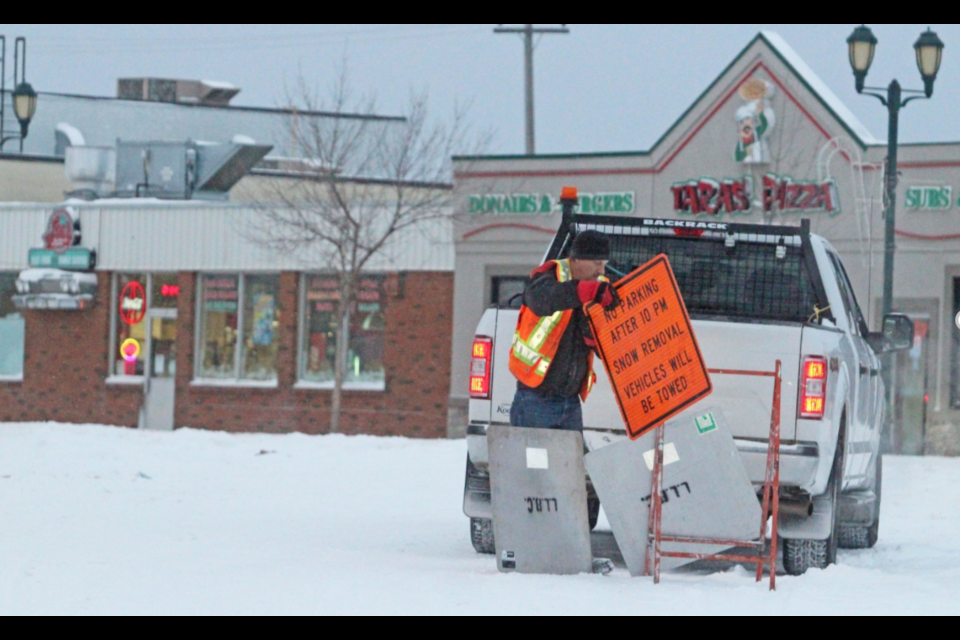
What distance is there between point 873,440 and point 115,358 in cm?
2182

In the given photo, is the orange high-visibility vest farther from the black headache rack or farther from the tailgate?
the black headache rack

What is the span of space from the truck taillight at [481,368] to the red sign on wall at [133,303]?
871 inches

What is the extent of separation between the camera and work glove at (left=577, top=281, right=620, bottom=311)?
7824 millimetres

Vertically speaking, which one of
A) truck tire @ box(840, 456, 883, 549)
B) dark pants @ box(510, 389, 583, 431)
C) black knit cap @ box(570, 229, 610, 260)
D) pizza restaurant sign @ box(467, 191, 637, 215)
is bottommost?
truck tire @ box(840, 456, 883, 549)

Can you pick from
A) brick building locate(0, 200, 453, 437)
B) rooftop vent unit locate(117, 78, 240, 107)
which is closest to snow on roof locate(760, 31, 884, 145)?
brick building locate(0, 200, 453, 437)

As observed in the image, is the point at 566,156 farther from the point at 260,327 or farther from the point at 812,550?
the point at 812,550

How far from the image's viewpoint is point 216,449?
19156mm

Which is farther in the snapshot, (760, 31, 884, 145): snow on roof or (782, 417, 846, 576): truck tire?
(760, 31, 884, 145): snow on roof

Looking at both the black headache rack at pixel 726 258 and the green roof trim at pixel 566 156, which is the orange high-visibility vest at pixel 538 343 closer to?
the black headache rack at pixel 726 258

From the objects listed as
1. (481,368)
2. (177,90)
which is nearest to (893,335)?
(481,368)

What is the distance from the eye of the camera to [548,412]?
8.20 metres

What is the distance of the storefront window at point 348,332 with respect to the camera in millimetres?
27578

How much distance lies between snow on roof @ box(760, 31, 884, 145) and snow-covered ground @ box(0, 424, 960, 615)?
304 inches

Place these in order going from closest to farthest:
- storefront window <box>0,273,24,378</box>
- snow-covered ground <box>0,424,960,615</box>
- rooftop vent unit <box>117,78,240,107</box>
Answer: snow-covered ground <box>0,424,960,615</box>
storefront window <box>0,273,24,378</box>
rooftop vent unit <box>117,78,240,107</box>
